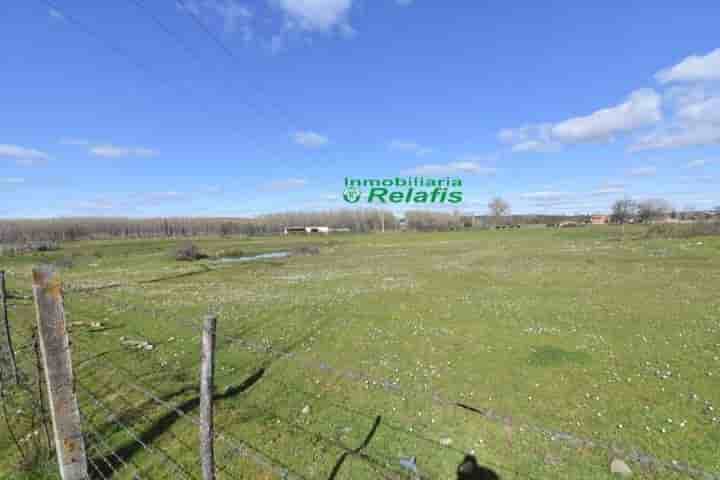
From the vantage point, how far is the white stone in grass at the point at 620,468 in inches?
181

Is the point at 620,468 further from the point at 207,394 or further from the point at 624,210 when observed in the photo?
the point at 624,210

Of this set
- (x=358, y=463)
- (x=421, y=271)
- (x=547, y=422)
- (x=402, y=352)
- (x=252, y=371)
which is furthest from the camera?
(x=421, y=271)

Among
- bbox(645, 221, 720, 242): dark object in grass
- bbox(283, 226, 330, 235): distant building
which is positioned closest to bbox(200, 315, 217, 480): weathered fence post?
bbox(645, 221, 720, 242): dark object in grass

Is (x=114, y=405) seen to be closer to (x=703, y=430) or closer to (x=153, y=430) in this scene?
(x=153, y=430)

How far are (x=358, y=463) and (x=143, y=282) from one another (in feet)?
81.0

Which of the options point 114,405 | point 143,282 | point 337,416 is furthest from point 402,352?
point 143,282

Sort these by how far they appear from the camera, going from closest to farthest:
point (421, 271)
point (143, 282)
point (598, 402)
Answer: point (598, 402) → point (143, 282) → point (421, 271)

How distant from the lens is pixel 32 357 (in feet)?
28.1

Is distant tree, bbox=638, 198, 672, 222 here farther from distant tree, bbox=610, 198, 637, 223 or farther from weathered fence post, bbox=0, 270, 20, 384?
weathered fence post, bbox=0, 270, 20, 384

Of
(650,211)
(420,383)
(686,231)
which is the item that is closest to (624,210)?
(650,211)

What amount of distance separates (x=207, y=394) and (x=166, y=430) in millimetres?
3853

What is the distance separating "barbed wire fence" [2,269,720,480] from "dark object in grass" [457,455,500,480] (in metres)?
0.12

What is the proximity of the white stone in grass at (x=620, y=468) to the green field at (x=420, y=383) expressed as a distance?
80mm

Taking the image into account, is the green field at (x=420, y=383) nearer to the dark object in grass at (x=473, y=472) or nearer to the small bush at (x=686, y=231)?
the dark object in grass at (x=473, y=472)
